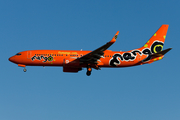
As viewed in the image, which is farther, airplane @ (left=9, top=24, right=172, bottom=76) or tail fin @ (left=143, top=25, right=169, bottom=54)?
tail fin @ (left=143, top=25, right=169, bottom=54)

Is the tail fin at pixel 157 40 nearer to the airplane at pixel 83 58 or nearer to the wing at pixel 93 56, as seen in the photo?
the airplane at pixel 83 58

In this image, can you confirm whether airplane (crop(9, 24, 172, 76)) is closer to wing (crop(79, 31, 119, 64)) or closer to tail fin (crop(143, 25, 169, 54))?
wing (crop(79, 31, 119, 64))

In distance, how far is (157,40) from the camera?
60625mm

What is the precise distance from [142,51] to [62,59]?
14.3m

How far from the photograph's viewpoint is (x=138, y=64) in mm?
58000

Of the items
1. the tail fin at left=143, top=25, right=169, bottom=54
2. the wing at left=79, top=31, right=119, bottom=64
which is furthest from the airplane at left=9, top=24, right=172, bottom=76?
the tail fin at left=143, top=25, right=169, bottom=54

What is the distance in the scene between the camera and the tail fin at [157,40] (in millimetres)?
59938

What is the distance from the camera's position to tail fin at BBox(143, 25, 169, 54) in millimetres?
59938

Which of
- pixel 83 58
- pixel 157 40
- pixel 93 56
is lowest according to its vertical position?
pixel 83 58

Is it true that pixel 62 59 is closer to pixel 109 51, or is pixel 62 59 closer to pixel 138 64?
pixel 109 51

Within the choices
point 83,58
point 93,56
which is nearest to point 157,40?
point 93,56

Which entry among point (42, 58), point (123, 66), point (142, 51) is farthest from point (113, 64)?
point (42, 58)

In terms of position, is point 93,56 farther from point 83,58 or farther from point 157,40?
point 157,40

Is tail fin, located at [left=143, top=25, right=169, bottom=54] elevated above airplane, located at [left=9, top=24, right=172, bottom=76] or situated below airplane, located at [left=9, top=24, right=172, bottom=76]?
above
